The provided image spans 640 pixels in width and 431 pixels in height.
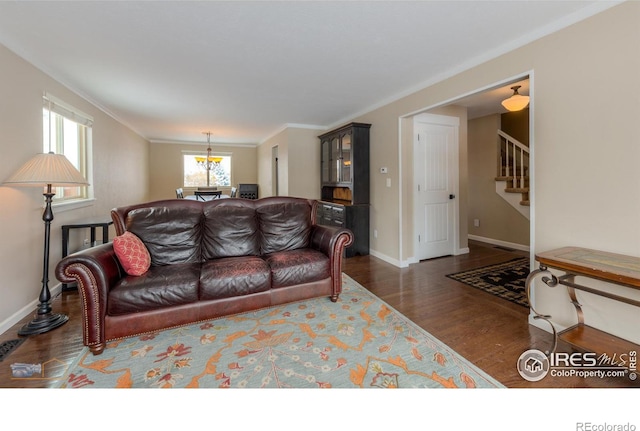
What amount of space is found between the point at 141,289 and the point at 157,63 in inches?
91.5

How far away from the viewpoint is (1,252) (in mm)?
2229

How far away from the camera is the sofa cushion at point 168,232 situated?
2504 millimetres

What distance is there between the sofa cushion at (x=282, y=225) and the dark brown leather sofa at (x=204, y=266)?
1 centimetres

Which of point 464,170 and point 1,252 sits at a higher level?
→ point 464,170

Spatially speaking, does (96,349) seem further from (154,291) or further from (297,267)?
(297,267)

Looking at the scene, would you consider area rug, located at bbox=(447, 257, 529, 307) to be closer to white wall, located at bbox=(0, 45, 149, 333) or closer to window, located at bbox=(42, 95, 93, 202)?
white wall, located at bbox=(0, 45, 149, 333)

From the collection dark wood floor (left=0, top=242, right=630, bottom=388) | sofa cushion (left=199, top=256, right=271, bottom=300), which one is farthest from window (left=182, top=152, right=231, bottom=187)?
sofa cushion (left=199, top=256, right=271, bottom=300)

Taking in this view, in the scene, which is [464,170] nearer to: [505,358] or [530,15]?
[530,15]

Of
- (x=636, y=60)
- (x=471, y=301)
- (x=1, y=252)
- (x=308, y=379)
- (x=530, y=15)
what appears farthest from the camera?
(x=471, y=301)

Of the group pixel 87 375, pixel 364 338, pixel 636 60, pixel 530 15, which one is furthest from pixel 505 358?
pixel 87 375

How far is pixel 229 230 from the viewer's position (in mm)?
2836

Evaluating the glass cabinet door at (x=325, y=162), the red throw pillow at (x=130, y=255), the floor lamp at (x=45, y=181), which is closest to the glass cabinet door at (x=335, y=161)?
the glass cabinet door at (x=325, y=162)

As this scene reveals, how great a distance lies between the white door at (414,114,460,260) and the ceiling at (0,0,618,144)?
Result: 673 millimetres

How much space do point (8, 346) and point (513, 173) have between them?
21.4 ft
